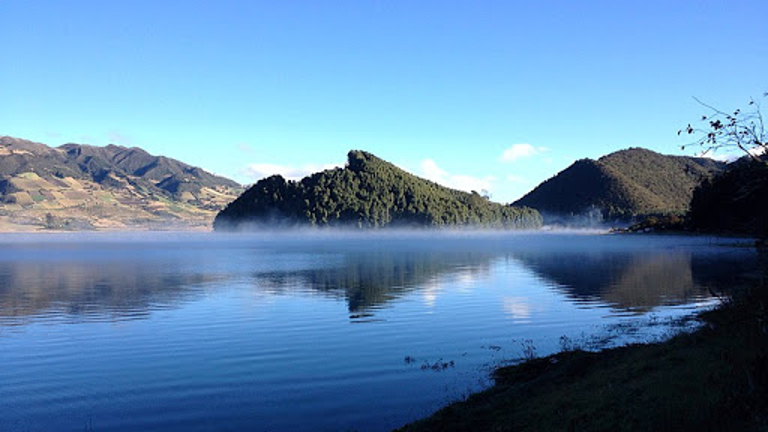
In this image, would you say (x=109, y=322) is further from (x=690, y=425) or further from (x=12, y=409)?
(x=690, y=425)

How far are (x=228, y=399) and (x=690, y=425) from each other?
1434 centimetres

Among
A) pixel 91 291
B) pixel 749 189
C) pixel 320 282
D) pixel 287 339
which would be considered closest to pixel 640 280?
pixel 320 282

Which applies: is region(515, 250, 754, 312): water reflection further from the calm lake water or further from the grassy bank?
the grassy bank

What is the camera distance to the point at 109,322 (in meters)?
35.5

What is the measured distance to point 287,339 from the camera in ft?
97.4

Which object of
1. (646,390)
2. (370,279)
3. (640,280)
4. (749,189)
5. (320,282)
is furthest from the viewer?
(370,279)

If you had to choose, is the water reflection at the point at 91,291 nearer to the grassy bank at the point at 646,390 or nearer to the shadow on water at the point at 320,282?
the shadow on water at the point at 320,282

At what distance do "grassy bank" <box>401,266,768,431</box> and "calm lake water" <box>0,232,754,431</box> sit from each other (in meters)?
2.27

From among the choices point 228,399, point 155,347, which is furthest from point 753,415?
point 155,347

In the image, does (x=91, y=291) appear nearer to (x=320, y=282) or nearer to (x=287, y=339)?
(x=320, y=282)

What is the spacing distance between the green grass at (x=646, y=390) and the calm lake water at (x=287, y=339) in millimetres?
2331

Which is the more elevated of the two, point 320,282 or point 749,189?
point 749,189

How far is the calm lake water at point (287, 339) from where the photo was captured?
59.0 feet

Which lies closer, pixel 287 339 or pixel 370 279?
pixel 287 339
